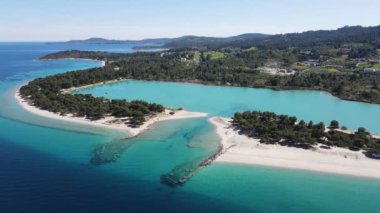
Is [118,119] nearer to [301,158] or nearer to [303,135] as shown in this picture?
[303,135]

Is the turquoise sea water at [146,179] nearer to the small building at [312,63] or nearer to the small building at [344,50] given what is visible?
the small building at [312,63]

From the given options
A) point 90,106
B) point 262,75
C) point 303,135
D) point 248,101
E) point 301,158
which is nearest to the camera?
point 301,158

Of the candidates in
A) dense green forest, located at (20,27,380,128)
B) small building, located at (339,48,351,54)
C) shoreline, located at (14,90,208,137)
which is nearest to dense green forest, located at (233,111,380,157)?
shoreline, located at (14,90,208,137)

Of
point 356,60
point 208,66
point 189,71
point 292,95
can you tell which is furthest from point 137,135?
point 356,60

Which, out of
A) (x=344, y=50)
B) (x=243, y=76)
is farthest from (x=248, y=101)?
(x=344, y=50)

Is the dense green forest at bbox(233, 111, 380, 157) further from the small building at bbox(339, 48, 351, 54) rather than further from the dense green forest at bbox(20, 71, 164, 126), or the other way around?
the small building at bbox(339, 48, 351, 54)

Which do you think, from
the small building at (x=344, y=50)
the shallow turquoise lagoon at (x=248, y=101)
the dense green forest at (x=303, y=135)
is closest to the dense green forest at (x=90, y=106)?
the shallow turquoise lagoon at (x=248, y=101)

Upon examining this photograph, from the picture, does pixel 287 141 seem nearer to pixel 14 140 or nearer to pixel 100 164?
pixel 100 164
